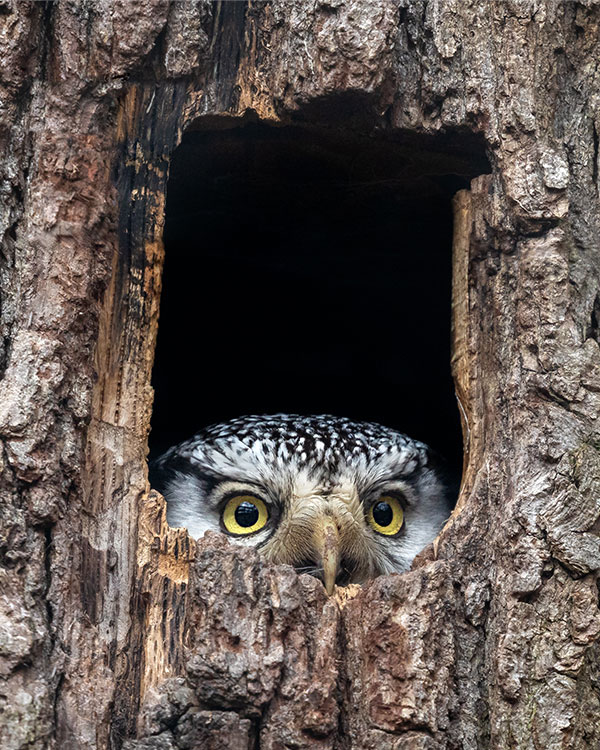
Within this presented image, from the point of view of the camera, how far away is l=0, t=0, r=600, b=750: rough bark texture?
2.03m

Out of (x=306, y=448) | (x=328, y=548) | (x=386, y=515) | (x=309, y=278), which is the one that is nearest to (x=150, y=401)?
(x=328, y=548)

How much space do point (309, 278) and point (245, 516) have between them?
1.58 metres

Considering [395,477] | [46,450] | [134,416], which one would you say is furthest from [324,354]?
[46,450]

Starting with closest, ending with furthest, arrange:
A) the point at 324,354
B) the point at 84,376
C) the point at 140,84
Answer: the point at 84,376, the point at 140,84, the point at 324,354

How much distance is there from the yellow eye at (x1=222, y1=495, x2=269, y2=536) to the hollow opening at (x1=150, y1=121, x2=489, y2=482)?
1.18 m

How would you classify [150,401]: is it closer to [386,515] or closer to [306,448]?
[306,448]

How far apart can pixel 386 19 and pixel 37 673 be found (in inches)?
78.6

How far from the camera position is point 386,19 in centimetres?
232

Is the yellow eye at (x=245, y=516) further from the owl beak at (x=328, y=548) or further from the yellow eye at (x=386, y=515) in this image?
the yellow eye at (x=386, y=515)

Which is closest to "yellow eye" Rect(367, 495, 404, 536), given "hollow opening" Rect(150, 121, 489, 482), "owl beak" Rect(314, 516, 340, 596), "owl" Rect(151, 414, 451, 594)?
"owl" Rect(151, 414, 451, 594)

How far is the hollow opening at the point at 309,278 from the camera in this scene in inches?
116

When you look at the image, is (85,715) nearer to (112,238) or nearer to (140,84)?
(112,238)

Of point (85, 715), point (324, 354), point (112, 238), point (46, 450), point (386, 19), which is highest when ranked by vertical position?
point (386, 19)

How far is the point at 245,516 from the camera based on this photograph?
3121mm
